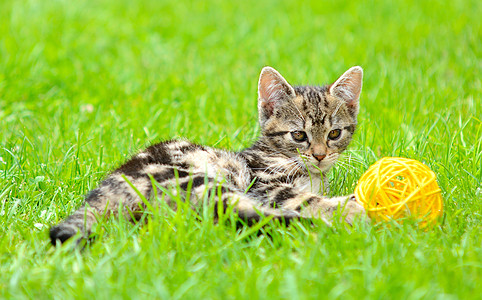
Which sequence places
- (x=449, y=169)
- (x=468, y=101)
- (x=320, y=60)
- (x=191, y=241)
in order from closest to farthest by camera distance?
1. (x=191, y=241)
2. (x=449, y=169)
3. (x=468, y=101)
4. (x=320, y=60)

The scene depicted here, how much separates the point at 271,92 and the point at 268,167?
2.40ft

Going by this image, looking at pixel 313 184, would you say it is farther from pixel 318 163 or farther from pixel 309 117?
pixel 309 117

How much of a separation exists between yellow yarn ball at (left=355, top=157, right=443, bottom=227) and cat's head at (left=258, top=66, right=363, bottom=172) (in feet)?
2.31

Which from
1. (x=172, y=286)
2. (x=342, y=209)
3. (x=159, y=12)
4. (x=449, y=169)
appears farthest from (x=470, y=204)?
(x=159, y=12)

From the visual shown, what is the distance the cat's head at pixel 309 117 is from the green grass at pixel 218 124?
304 mm

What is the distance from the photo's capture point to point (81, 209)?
402 centimetres

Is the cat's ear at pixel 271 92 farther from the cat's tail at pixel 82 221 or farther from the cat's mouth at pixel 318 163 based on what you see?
the cat's tail at pixel 82 221

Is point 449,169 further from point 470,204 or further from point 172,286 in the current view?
point 172,286

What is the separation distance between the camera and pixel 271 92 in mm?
5070

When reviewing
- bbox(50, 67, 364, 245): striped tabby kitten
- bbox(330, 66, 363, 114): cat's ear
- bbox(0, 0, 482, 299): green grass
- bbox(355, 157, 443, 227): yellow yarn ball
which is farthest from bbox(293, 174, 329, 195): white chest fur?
bbox(330, 66, 363, 114): cat's ear

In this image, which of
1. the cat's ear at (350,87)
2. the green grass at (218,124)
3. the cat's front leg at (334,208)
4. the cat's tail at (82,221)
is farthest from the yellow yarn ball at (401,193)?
the cat's tail at (82,221)

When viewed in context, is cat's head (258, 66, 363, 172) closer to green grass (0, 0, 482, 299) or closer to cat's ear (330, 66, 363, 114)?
cat's ear (330, 66, 363, 114)

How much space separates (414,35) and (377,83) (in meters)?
2.37

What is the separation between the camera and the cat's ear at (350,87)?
5.05m
